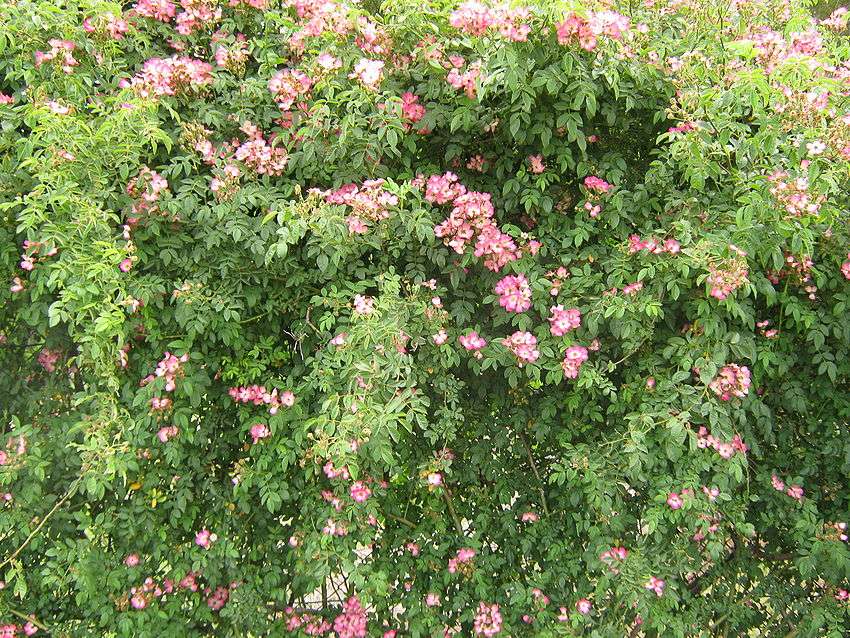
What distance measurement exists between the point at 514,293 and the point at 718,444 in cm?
80

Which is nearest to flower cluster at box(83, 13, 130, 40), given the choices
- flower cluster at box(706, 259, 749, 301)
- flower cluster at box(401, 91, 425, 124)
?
flower cluster at box(401, 91, 425, 124)

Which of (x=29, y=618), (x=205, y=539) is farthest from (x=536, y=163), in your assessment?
(x=29, y=618)

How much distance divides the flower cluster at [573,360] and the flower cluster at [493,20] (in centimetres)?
95

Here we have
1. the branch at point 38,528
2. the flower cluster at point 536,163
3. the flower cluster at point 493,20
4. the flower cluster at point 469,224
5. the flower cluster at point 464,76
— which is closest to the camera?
the flower cluster at point 493,20

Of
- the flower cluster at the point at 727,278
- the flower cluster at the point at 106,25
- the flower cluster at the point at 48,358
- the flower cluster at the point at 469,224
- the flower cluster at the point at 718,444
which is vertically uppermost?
the flower cluster at the point at 106,25

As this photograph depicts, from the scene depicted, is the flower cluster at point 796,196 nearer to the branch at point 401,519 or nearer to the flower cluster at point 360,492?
the flower cluster at point 360,492

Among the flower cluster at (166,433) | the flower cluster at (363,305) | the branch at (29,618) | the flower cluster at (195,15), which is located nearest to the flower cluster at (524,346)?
the flower cluster at (363,305)

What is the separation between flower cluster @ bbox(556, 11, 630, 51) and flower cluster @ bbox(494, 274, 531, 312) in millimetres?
726

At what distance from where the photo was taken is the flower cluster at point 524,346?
2133mm

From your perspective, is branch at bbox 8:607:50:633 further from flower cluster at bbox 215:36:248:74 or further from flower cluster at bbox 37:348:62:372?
flower cluster at bbox 215:36:248:74

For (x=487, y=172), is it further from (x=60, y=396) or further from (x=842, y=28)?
(x=60, y=396)

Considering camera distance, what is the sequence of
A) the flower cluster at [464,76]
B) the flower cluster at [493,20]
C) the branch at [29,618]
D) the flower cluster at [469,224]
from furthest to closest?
the branch at [29,618], the flower cluster at [469,224], the flower cluster at [464,76], the flower cluster at [493,20]

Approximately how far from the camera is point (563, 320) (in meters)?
2.16

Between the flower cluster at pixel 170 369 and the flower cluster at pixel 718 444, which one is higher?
the flower cluster at pixel 718 444
